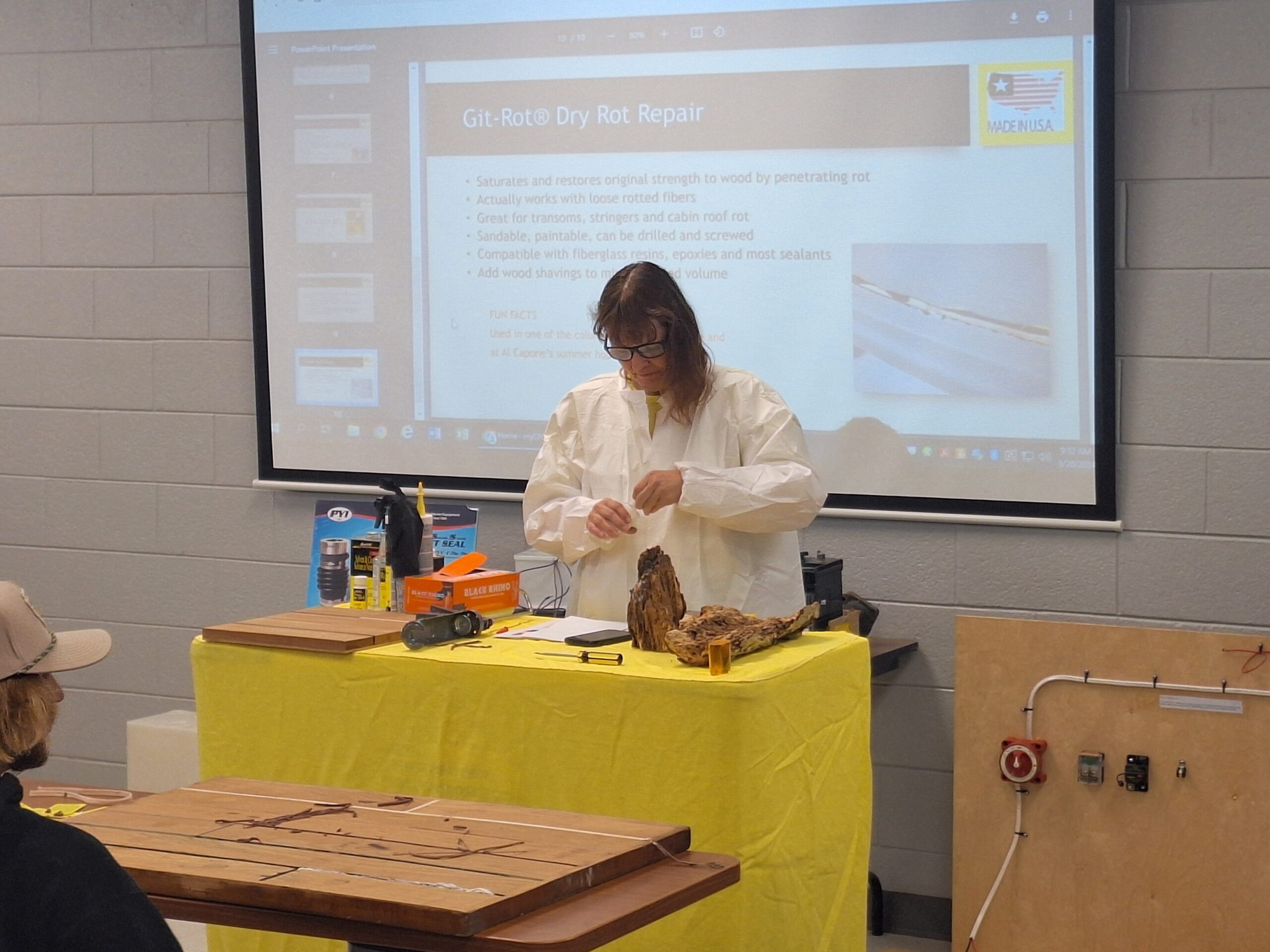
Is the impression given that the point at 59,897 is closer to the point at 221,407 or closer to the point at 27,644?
the point at 27,644

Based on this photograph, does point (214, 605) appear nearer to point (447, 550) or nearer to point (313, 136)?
point (447, 550)

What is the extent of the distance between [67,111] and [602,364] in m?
1.86

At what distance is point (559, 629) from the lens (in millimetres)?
2439

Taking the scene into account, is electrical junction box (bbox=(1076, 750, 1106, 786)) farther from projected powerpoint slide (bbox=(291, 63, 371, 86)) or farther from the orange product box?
projected powerpoint slide (bbox=(291, 63, 371, 86))

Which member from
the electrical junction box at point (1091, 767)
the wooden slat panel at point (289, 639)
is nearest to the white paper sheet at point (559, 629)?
Result: the wooden slat panel at point (289, 639)

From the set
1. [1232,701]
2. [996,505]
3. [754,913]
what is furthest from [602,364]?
[754,913]

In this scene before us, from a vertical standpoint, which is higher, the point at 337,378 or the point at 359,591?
the point at 337,378

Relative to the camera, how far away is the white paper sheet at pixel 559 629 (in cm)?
238

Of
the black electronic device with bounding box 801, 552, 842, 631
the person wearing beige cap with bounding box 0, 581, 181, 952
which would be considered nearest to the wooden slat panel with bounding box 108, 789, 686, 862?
the person wearing beige cap with bounding box 0, 581, 181, 952

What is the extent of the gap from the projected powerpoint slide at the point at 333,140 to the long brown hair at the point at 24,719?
2679mm

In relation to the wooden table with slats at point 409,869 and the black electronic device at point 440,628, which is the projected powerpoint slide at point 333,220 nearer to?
the black electronic device at point 440,628

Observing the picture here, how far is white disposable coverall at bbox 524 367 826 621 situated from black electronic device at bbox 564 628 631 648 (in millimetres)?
322

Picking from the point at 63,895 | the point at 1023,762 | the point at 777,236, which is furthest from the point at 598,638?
the point at 777,236

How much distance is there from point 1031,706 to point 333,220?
2280mm
